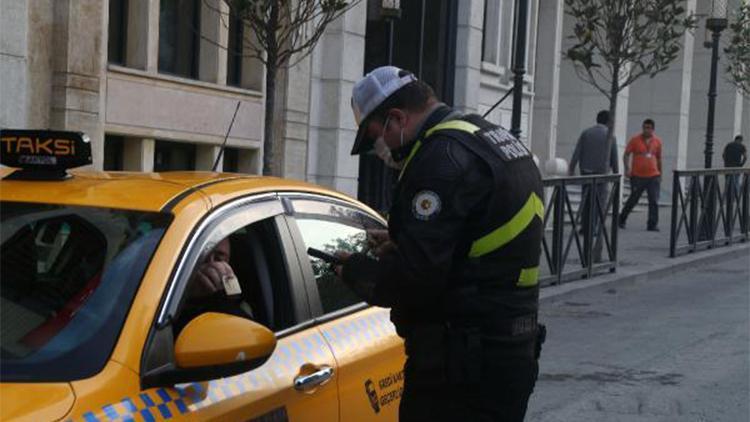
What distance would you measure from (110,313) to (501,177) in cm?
119

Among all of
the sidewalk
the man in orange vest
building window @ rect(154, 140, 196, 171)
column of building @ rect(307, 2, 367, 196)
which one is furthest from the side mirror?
the man in orange vest

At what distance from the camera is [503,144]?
3.58 m

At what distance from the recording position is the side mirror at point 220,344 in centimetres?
314

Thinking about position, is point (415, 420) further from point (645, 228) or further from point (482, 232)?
point (645, 228)

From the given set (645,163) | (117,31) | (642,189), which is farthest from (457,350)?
(642,189)

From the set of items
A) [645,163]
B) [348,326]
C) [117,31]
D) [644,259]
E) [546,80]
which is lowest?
[644,259]

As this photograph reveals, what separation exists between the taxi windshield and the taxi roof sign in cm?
21

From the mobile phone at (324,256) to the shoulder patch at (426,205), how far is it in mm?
378

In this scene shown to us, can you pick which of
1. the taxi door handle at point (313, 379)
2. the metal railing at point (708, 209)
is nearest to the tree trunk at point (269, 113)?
the taxi door handle at point (313, 379)

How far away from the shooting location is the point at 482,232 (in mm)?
3463

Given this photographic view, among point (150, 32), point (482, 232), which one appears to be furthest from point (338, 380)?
point (150, 32)

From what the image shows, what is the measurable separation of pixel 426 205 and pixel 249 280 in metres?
1.02

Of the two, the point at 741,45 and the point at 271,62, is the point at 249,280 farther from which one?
the point at 741,45

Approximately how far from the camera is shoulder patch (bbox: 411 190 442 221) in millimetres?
3359
